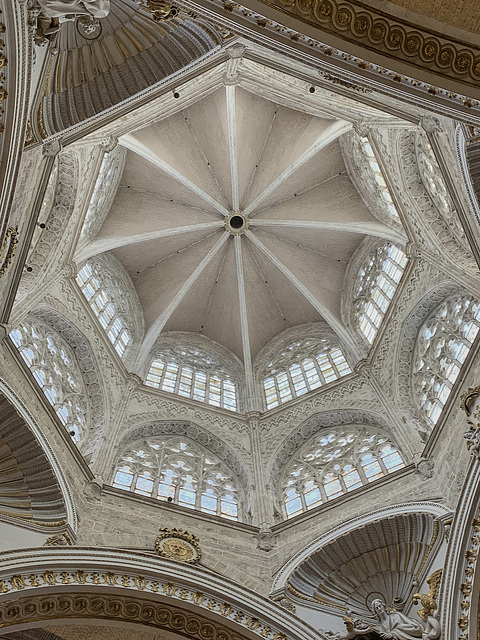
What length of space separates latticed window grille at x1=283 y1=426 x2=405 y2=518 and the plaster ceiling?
4.18 metres

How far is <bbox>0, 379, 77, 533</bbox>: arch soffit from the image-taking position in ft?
36.8

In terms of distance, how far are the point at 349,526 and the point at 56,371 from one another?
6.99 m

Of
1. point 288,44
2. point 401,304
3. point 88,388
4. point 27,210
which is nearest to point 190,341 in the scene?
point 88,388

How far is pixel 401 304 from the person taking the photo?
16031 millimetres

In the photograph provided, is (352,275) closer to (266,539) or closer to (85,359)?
(85,359)

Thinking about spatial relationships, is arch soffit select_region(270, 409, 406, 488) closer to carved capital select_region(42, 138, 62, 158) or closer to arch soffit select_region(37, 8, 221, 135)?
carved capital select_region(42, 138, 62, 158)

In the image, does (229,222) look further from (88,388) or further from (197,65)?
(197,65)

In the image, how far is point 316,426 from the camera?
16.0 meters

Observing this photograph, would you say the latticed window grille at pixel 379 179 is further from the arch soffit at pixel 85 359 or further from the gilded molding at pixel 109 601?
the gilded molding at pixel 109 601

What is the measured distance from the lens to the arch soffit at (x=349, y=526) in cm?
1115

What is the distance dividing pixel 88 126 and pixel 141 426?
724 centimetres

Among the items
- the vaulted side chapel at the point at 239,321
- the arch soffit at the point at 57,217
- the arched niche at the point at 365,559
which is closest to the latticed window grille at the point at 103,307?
the vaulted side chapel at the point at 239,321

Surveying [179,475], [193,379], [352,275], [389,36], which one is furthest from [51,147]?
[352,275]

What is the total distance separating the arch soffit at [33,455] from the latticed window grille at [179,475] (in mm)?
1864
